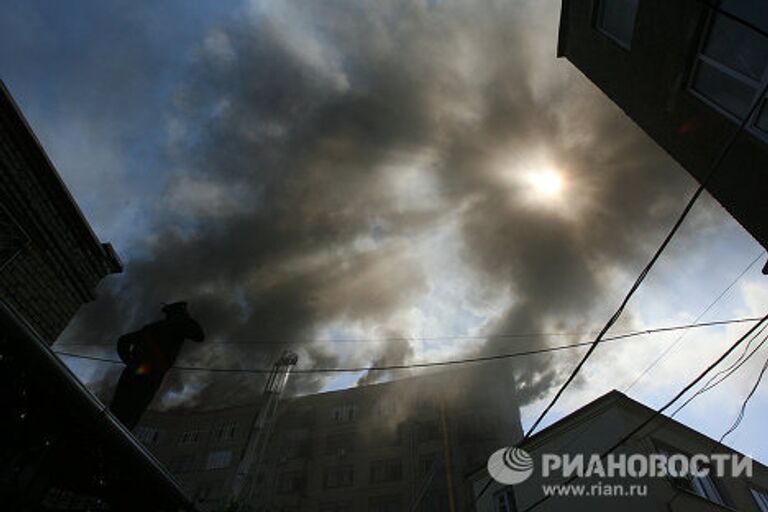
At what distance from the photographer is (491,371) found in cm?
5081

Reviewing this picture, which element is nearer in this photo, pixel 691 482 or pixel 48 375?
pixel 48 375

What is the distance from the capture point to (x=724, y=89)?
6375mm

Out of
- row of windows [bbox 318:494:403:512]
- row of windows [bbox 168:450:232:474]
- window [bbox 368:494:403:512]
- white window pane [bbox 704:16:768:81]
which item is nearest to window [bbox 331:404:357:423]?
row of windows [bbox 318:494:403:512]

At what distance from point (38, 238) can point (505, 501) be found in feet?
59.1

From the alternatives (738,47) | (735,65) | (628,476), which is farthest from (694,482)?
(738,47)

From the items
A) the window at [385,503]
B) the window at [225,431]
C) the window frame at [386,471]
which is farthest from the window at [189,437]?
the window at [385,503]

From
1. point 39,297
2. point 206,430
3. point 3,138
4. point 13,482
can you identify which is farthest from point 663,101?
point 206,430

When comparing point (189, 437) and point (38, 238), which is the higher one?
point (189, 437)

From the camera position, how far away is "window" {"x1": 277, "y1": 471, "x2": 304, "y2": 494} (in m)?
45.1

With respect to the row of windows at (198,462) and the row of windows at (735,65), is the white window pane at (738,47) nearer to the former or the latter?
the row of windows at (735,65)

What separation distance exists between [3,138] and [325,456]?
150 feet

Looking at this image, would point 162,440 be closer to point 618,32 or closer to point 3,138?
point 3,138

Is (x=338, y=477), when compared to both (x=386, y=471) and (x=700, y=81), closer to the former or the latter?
(x=386, y=471)

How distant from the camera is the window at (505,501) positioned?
54.9 ft
